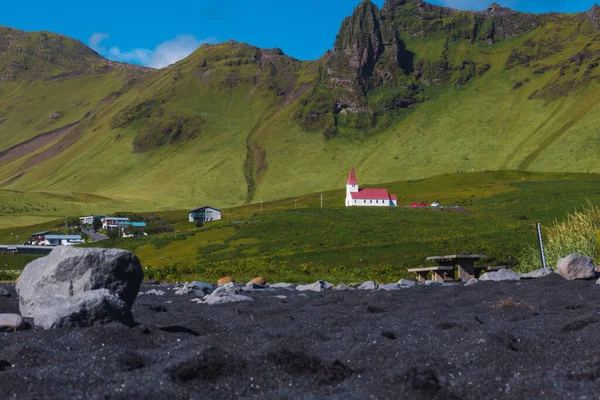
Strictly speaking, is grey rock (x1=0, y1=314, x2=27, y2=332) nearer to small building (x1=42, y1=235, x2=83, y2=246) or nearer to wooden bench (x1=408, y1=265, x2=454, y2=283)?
wooden bench (x1=408, y1=265, x2=454, y2=283)

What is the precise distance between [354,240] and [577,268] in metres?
44.1

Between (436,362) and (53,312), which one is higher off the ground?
(53,312)

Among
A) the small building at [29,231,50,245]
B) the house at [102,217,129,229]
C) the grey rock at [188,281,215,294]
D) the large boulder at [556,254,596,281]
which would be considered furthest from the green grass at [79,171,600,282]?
the house at [102,217,129,229]

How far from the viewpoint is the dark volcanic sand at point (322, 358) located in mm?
7621

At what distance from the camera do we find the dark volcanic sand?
25.0 feet

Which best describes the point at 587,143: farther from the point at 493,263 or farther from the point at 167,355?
the point at 167,355

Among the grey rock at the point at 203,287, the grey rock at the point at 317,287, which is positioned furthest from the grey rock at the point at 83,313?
the grey rock at the point at 317,287

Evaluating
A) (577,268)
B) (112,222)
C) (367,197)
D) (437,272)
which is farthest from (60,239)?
(577,268)

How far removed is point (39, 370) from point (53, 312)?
4386 mm

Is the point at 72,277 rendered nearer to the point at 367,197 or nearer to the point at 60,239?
the point at 367,197

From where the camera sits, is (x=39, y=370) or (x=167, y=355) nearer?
(x=39, y=370)

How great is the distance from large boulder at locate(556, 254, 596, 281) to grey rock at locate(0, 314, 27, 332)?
58.4ft

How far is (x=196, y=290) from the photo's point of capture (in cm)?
2652

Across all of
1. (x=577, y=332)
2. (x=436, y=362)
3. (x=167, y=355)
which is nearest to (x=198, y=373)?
(x=167, y=355)
